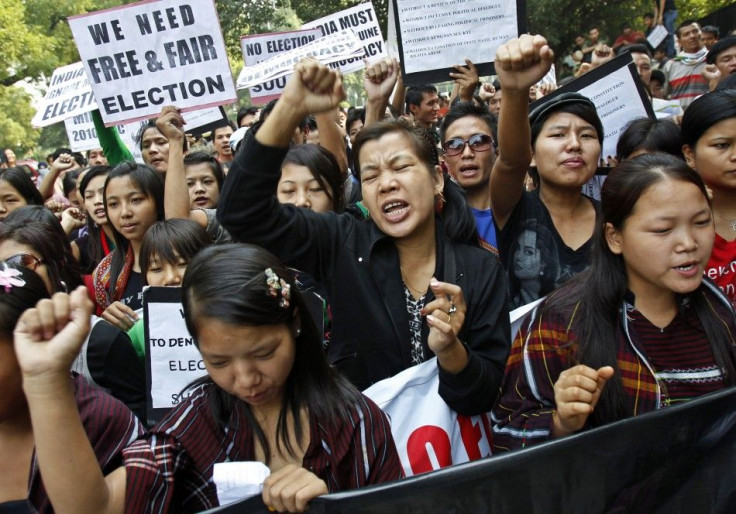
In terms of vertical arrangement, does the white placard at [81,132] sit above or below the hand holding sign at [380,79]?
above

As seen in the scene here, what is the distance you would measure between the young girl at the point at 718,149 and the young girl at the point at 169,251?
2.30m

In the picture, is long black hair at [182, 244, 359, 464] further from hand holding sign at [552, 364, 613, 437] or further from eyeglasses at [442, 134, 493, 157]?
eyeglasses at [442, 134, 493, 157]

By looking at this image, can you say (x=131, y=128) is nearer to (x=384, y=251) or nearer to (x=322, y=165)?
(x=322, y=165)

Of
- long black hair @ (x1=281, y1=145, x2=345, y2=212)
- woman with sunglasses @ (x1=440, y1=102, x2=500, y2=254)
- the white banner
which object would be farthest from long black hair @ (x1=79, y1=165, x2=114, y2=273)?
the white banner

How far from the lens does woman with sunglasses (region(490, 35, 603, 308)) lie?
3.19m

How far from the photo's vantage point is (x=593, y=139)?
3.42 meters

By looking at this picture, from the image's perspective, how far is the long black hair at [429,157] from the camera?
2.72 metres

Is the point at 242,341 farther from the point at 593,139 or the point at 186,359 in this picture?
the point at 593,139

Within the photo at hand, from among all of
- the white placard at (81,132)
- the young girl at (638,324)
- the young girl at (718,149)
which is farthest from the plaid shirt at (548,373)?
the white placard at (81,132)

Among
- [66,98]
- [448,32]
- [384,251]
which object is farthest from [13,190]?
[384,251]

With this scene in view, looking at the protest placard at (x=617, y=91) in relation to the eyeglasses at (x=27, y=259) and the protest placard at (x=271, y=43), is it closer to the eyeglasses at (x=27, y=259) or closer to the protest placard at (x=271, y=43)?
the eyeglasses at (x=27, y=259)

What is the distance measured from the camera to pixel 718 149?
3.22 metres

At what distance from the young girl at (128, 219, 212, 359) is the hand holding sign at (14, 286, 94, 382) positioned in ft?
6.08

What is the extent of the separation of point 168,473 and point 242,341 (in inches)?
14.6
